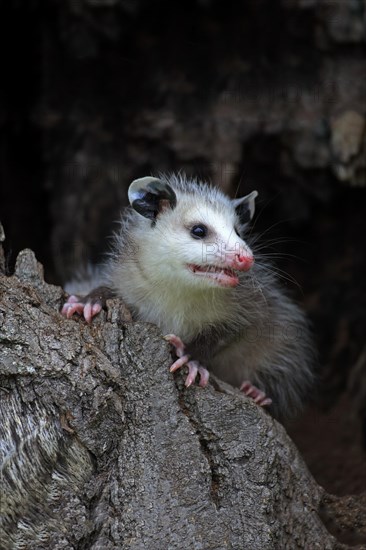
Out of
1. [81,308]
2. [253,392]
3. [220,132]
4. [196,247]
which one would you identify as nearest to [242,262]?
[196,247]

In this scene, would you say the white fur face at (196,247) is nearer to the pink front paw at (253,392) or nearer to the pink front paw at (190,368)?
the pink front paw at (190,368)

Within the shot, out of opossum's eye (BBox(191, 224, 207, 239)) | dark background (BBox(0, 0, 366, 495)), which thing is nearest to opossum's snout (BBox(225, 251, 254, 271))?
opossum's eye (BBox(191, 224, 207, 239))

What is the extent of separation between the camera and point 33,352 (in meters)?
2.63

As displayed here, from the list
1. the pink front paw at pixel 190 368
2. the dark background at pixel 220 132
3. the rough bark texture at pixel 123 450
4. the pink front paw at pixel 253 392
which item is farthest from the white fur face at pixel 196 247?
the dark background at pixel 220 132

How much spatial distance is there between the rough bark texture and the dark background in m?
1.39

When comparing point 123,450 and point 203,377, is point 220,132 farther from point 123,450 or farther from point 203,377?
point 123,450

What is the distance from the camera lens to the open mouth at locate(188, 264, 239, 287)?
320 centimetres

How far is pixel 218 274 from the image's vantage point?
127 inches

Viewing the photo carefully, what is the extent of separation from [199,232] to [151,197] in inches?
11.9

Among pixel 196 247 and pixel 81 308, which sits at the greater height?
pixel 196 247

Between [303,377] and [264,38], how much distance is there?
1874mm

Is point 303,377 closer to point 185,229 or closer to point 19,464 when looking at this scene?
point 185,229

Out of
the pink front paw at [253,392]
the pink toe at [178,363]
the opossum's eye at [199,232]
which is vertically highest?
the opossum's eye at [199,232]

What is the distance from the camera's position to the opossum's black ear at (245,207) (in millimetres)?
3740
